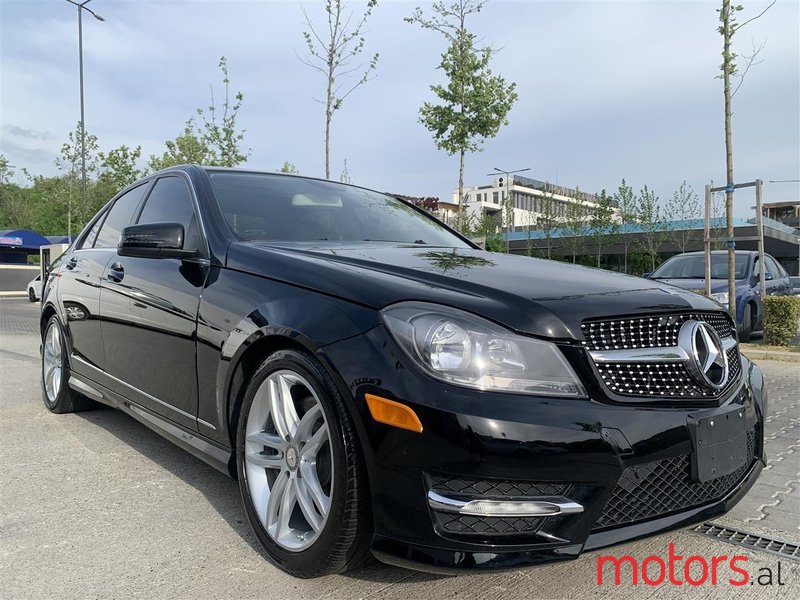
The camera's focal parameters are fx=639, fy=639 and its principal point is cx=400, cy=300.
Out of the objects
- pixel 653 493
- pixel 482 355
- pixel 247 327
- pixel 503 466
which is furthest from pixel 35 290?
pixel 653 493

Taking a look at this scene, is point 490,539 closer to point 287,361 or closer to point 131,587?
point 287,361

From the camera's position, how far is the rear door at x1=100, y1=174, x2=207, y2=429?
110 inches

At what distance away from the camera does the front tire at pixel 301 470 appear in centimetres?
194

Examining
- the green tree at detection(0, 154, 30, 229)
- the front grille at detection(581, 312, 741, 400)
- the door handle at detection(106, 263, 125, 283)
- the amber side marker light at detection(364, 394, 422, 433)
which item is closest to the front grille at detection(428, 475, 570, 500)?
the amber side marker light at detection(364, 394, 422, 433)

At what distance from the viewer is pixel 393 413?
1820 millimetres

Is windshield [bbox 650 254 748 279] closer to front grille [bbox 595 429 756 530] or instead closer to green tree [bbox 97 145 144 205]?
front grille [bbox 595 429 756 530]

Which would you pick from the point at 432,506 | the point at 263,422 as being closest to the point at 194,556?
the point at 263,422

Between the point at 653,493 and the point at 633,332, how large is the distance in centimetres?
49

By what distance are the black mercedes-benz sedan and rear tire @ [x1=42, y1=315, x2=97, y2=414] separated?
198 cm

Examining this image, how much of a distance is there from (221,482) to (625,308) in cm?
213

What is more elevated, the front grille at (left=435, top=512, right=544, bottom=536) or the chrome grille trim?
the chrome grille trim

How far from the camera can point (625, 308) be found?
2033 mm

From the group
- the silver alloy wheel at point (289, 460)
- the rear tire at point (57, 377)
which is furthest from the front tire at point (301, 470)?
the rear tire at point (57, 377)

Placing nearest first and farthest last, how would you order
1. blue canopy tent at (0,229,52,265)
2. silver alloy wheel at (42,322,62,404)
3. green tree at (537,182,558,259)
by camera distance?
silver alloy wheel at (42,322,62,404) → blue canopy tent at (0,229,52,265) → green tree at (537,182,558,259)
